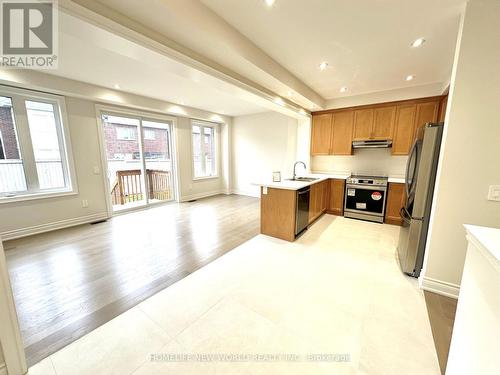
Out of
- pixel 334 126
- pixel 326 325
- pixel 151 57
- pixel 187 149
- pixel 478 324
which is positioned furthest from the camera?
pixel 187 149

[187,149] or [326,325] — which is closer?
[326,325]

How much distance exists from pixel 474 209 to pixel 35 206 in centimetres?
607

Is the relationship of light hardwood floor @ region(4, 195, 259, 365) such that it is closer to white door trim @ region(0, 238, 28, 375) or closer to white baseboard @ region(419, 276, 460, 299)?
white door trim @ region(0, 238, 28, 375)

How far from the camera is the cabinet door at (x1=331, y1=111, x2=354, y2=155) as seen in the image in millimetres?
4504

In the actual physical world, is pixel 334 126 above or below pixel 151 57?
below

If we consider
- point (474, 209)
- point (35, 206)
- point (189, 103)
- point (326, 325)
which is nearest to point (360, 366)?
point (326, 325)

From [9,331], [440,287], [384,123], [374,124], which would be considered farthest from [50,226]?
[384,123]

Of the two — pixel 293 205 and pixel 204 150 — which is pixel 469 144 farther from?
pixel 204 150

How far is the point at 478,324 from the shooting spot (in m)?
0.93

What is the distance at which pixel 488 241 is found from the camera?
35.6 inches

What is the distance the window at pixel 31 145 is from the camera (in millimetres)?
3223

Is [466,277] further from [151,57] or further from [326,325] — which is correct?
[151,57]

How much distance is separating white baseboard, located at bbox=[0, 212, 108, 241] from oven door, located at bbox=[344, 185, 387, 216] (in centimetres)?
533

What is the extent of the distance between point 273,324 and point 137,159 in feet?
15.9
